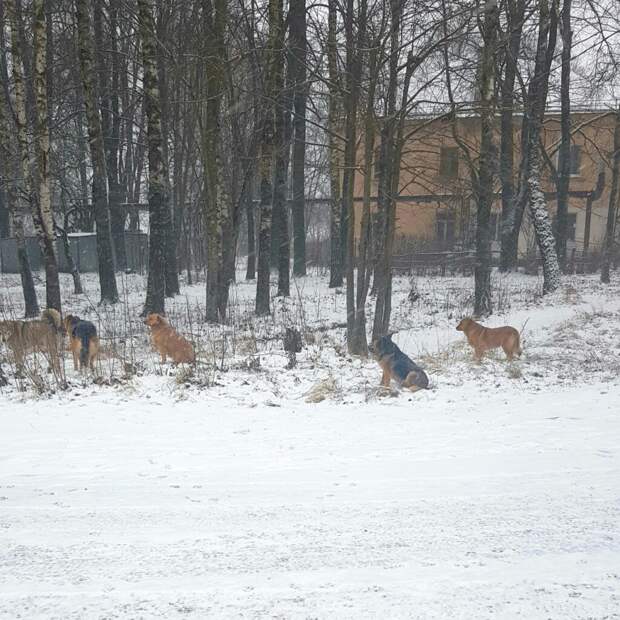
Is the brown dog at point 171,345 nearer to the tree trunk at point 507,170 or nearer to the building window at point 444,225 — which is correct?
the tree trunk at point 507,170

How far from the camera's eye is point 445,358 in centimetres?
897

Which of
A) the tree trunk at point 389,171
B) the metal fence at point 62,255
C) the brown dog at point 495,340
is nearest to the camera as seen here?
the brown dog at point 495,340

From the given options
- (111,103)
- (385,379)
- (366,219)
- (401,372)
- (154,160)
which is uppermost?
(111,103)

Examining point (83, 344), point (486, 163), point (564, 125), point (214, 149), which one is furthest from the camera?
point (564, 125)

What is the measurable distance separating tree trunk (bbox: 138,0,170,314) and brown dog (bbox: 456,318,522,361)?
8509 millimetres

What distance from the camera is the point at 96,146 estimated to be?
54.7 ft

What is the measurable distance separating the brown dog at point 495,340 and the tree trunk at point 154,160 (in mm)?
8509

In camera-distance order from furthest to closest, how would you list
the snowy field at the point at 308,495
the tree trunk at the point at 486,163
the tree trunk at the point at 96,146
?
the tree trunk at the point at 96,146
the tree trunk at the point at 486,163
the snowy field at the point at 308,495

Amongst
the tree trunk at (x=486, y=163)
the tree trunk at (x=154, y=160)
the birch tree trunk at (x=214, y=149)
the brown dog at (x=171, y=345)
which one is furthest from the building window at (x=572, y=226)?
the brown dog at (x=171, y=345)

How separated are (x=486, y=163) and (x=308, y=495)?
1095 centimetres

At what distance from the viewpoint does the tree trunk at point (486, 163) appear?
1180 cm

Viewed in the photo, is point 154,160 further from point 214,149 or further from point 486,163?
point 486,163

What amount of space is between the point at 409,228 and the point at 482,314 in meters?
23.4

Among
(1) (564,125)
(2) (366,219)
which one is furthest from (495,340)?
(1) (564,125)
